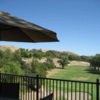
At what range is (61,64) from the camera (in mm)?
62094

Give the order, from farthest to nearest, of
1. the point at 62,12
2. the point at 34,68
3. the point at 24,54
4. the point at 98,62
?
1. the point at 24,54
2. the point at 98,62
3. the point at 62,12
4. the point at 34,68

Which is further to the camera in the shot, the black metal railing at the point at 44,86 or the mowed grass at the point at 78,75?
the mowed grass at the point at 78,75

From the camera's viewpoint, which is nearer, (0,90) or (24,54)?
(0,90)

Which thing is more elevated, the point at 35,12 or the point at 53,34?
the point at 35,12

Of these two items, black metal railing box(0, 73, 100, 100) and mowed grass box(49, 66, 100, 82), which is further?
mowed grass box(49, 66, 100, 82)

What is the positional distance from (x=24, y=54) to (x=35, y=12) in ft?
123

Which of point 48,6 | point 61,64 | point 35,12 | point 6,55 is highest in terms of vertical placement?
point 48,6

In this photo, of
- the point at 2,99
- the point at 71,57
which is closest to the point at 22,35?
the point at 2,99

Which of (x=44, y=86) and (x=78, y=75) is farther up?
(x=44, y=86)

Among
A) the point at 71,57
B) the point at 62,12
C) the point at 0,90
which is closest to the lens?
the point at 0,90

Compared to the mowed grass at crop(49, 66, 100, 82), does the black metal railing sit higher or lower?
higher

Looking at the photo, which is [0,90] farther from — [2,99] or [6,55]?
[6,55]

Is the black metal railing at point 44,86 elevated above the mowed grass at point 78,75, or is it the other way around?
the black metal railing at point 44,86

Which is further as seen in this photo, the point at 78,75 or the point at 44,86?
the point at 78,75
